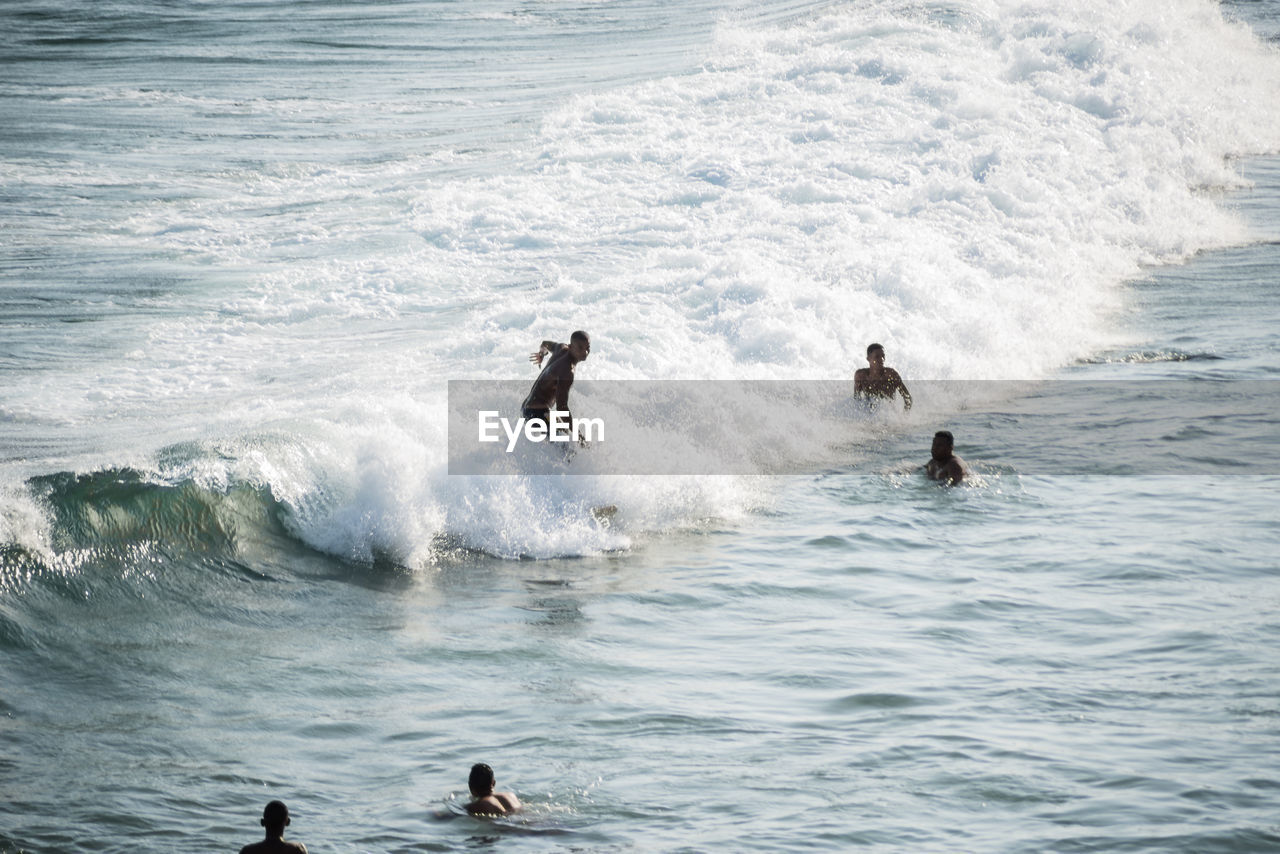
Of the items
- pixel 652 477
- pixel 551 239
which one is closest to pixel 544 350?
pixel 652 477

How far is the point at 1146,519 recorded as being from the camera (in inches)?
447

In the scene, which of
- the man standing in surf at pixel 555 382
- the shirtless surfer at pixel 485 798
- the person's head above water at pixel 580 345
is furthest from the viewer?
the man standing in surf at pixel 555 382

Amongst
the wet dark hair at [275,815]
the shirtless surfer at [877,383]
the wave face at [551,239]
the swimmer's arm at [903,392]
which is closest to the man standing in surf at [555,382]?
Answer: the wave face at [551,239]

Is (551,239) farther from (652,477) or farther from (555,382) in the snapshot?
(555,382)

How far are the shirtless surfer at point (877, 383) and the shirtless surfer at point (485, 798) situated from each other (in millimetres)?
9135

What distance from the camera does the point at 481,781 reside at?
22.3 ft

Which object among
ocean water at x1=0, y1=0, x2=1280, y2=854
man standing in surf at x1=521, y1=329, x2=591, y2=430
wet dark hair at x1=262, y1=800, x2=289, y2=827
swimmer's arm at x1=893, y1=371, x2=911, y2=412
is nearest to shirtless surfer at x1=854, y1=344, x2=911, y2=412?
swimmer's arm at x1=893, y1=371, x2=911, y2=412

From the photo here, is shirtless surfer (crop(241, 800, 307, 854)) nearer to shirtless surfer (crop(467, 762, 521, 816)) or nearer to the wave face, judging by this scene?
shirtless surfer (crop(467, 762, 521, 816))

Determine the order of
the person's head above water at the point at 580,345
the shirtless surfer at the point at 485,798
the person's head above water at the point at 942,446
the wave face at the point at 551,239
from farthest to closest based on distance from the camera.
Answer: the person's head above water at the point at 942,446, the wave face at the point at 551,239, the person's head above water at the point at 580,345, the shirtless surfer at the point at 485,798

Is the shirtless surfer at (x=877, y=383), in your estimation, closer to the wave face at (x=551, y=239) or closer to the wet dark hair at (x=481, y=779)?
the wave face at (x=551, y=239)

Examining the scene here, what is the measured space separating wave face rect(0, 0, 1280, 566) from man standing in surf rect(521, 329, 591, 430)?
626mm

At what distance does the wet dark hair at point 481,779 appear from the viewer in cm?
679

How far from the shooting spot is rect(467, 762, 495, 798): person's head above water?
6789 millimetres

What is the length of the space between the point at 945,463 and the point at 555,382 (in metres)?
3.87
